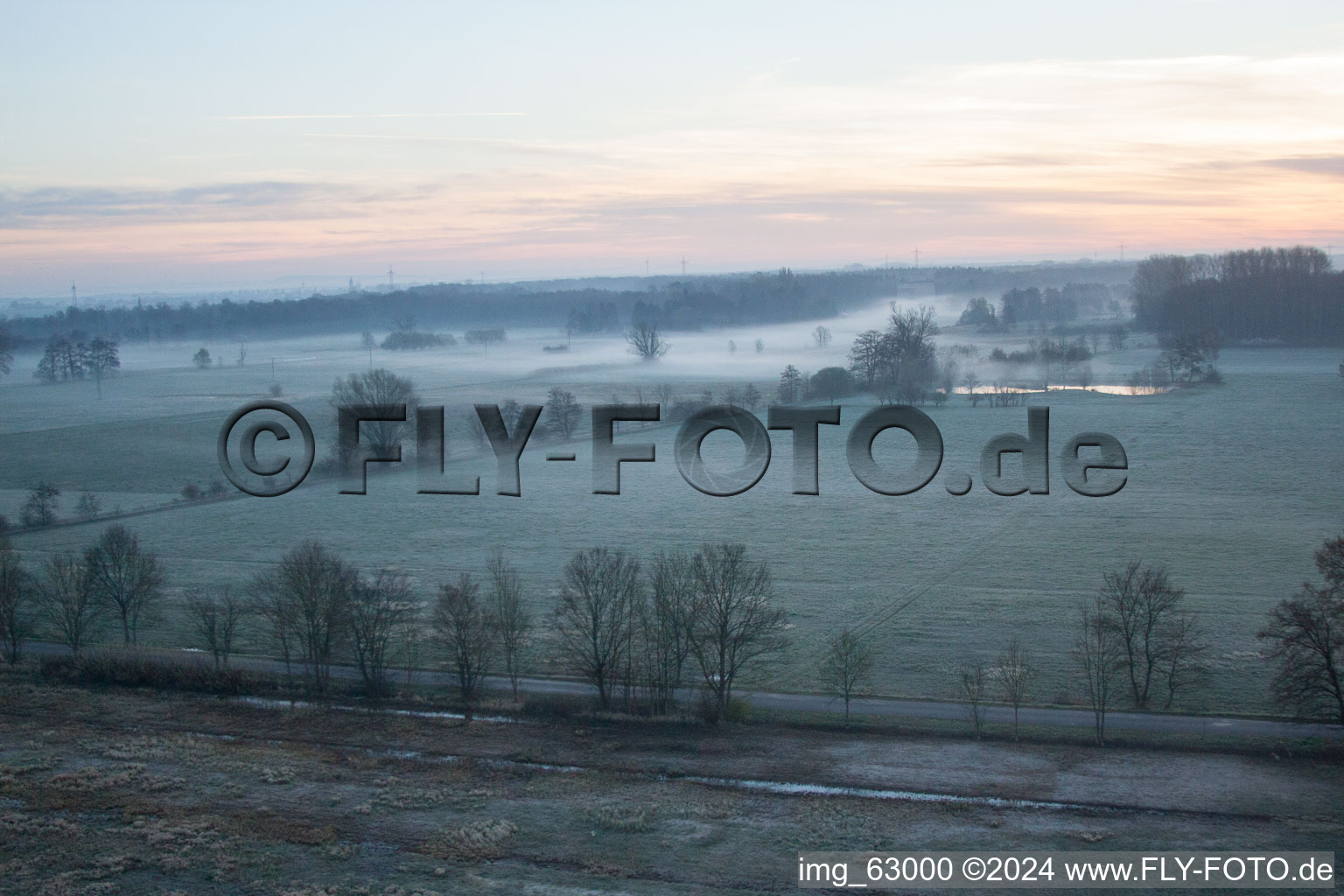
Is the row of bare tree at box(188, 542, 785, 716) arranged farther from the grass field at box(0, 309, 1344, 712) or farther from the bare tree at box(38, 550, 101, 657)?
the bare tree at box(38, 550, 101, 657)

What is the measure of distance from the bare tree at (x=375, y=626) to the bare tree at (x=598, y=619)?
11.6 feet

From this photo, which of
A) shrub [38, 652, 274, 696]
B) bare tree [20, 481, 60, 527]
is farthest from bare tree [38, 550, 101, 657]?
bare tree [20, 481, 60, 527]

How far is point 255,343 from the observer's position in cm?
7956

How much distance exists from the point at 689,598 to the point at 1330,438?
33039 millimetres

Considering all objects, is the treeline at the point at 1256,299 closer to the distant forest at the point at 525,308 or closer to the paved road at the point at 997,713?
the distant forest at the point at 525,308

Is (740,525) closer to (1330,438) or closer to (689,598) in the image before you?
(689,598)

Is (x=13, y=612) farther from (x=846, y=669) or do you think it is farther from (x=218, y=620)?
(x=846, y=669)

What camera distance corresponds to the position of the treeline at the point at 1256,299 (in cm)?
7019

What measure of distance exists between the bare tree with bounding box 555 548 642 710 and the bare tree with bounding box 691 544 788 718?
154 cm

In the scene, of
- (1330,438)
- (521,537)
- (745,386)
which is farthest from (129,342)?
(1330,438)

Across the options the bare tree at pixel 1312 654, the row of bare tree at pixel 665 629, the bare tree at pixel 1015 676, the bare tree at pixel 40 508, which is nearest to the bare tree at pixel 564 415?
the bare tree at pixel 40 508

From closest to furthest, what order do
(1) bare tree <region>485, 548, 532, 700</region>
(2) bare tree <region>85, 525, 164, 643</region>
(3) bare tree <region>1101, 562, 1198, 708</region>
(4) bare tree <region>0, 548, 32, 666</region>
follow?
(3) bare tree <region>1101, 562, 1198, 708</region> → (1) bare tree <region>485, 548, 532, 700</region> → (4) bare tree <region>0, 548, 32, 666</region> → (2) bare tree <region>85, 525, 164, 643</region>

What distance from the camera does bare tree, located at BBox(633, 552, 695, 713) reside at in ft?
68.7

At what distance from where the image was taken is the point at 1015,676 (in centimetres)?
1956
